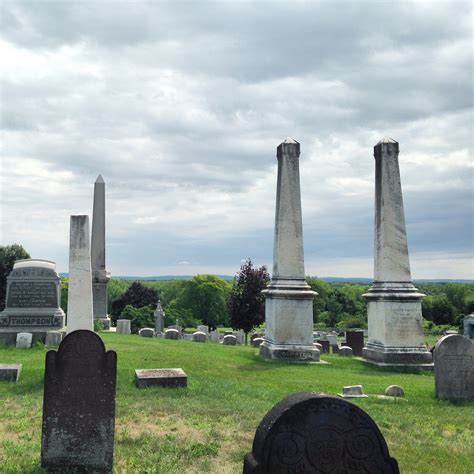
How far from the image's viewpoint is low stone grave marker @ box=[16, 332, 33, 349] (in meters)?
14.9

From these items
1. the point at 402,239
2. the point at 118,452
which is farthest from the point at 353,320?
the point at 118,452

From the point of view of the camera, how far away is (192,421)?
7.27 meters

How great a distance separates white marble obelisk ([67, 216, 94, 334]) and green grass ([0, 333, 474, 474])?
1.37 m

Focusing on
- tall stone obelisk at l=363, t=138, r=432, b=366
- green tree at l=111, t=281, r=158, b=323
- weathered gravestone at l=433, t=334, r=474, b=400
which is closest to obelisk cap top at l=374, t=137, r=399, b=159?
tall stone obelisk at l=363, t=138, r=432, b=366

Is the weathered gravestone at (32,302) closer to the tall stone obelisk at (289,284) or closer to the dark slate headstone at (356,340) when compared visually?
the tall stone obelisk at (289,284)

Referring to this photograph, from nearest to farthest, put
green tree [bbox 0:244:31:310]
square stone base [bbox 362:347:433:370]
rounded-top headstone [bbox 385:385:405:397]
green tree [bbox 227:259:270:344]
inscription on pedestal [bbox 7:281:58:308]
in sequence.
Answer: rounded-top headstone [bbox 385:385:405:397], square stone base [bbox 362:347:433:370], inscription on pedestal [bbox 7:281:58:308], green tree [bbox 227:259:270:344], green tree [bbox 0:244:31:310]

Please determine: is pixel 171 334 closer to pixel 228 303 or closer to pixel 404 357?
pixel 228 303

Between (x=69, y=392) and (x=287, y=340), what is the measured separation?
1046 centimetres

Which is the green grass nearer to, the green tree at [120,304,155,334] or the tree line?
the tree line

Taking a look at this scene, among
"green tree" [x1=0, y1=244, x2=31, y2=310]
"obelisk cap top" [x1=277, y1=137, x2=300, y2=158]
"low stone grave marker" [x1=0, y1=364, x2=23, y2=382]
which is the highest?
"obelisk cap top" [x1=277, y1=137, x2=300, y2=158]

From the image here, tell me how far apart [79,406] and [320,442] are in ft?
10.4

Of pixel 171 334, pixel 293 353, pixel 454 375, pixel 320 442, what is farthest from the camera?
pixel 171 334

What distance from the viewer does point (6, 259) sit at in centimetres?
3822

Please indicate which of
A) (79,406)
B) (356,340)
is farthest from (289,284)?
(79,406)
